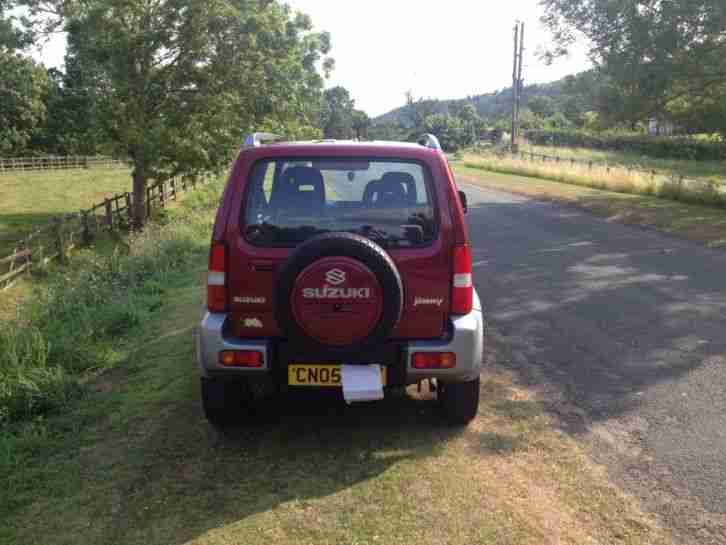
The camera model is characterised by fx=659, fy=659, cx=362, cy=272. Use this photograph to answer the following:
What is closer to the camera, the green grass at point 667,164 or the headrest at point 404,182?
the headrest at point 404,182

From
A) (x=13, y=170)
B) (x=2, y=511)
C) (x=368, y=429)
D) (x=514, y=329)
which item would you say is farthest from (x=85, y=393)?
(x=13, y=170)

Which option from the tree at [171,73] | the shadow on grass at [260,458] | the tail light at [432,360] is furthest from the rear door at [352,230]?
the tree at [171,73]

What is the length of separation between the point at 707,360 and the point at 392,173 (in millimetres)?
3473

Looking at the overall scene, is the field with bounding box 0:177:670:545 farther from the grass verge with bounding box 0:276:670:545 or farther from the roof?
the roof

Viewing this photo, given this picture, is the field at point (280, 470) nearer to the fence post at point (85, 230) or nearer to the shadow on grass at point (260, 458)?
the shadow on grass at point (260, 458)

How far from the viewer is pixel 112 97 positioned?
68.9ft

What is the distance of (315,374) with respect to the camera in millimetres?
3975

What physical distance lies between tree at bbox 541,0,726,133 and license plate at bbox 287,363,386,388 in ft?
50.7

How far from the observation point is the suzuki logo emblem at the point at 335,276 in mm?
3732

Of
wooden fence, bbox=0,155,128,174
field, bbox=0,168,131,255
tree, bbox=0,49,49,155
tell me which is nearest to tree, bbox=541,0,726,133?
field, bbox=0,168,131,255

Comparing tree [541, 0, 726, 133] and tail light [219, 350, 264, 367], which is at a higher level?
tree [541, 0, 726, 133]

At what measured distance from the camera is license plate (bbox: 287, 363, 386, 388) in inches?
156

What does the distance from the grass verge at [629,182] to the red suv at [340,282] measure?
16.5 metres

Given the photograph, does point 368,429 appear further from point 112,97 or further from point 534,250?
point 112,97
